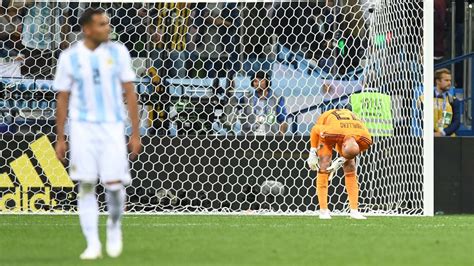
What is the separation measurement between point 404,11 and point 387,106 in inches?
50.8

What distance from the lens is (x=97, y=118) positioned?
8.63 metres

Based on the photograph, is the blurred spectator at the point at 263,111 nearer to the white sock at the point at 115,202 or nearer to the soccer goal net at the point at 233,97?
the soccer goal net at the point at 233,97

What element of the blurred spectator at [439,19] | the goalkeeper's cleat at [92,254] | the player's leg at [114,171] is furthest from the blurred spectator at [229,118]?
the goalkeeper's cleat at [92,254]

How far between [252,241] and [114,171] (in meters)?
1.99

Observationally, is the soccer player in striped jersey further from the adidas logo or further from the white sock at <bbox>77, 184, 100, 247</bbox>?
the adidas logo

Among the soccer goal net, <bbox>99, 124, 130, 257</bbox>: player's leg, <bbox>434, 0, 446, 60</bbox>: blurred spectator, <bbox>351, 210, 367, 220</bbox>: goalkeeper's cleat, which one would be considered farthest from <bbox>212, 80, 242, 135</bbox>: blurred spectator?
<bbox>99, 124, 130, 257</bbox>: player's leg

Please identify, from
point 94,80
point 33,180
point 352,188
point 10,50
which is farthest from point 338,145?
point 94,80

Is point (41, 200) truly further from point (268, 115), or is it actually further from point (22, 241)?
point (22, 241)

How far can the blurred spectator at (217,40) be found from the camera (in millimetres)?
16344

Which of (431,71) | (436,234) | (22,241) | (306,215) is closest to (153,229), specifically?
(22,241)

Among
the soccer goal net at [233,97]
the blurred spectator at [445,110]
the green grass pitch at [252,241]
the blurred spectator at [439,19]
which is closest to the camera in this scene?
the green grass pitch at [252,241]

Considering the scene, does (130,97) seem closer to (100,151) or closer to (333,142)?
(100,151)

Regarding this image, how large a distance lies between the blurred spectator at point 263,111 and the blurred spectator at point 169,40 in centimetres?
97

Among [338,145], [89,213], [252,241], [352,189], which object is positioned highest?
[338,145]
